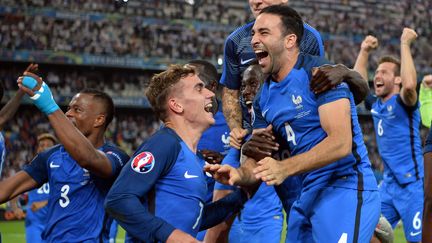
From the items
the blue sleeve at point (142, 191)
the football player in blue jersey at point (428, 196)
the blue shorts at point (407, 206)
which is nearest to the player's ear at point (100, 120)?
the blue sleeve at point (142, 191)

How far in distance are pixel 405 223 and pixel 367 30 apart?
30.6m

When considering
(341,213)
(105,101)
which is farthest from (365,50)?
(341,213)

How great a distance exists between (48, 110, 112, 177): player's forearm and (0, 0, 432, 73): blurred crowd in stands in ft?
90.7

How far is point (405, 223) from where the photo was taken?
9164 millimetres

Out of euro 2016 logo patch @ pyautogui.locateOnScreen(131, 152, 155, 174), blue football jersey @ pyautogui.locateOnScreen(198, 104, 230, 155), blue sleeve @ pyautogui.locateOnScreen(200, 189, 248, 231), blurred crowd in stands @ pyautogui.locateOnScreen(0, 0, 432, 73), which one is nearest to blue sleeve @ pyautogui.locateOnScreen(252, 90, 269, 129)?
blue sleeve @ pyautogui.locateOnScreen(200, 189, 248, 231)

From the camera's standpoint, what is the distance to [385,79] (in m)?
9.55

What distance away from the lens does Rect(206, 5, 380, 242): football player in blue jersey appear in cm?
469

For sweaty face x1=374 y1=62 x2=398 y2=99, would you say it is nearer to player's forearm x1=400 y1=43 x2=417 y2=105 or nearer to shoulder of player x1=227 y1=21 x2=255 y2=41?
player's forearm x1=400 y1=43 x2=417 y2=105

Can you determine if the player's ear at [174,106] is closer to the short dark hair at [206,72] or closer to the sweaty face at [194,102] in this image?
the sweaty face at [194,102]

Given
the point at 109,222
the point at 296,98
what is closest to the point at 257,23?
the point at 296,98

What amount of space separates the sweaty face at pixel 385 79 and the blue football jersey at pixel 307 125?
4808mm

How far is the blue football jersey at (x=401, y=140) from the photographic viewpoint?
371 inches

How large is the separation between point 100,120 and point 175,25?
29552mm

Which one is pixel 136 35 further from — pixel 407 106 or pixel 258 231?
pixel 258 231
